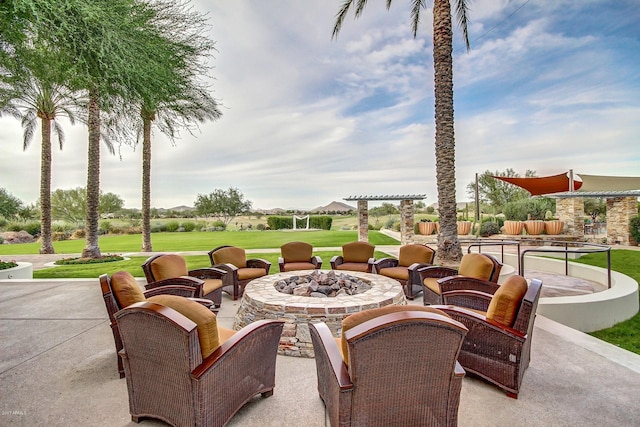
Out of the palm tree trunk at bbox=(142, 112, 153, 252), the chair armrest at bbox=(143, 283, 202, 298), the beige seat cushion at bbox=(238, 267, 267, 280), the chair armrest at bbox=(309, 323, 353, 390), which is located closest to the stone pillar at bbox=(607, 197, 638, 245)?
the beige seat cushion at bbox=(238, 267, 267, 280)

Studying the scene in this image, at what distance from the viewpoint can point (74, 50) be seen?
4199 millimetres

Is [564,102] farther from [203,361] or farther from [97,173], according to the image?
[97,173]

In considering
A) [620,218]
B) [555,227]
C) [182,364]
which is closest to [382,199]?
[555,227]

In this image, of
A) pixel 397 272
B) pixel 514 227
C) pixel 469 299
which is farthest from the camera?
pixel 514 227

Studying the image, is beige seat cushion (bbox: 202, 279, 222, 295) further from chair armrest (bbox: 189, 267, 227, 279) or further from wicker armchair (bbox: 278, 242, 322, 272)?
wicker armchair (bbox: 278, 242, 322, 272)

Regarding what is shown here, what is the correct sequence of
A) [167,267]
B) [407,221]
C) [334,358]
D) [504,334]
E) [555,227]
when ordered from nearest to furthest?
[334,358], [504,334], [167,267], [407,221], [555,227]

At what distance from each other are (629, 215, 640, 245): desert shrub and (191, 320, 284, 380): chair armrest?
15.6 metres

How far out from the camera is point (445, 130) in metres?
7.46

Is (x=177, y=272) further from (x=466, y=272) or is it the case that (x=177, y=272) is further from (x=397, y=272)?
(x=466, y=272)

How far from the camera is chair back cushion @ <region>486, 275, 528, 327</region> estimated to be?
264 cm

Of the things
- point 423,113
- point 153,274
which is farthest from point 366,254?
point 423,113

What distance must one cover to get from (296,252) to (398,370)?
5119mm

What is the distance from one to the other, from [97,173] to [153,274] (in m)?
8.10

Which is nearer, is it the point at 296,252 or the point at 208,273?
the point at 208,273
